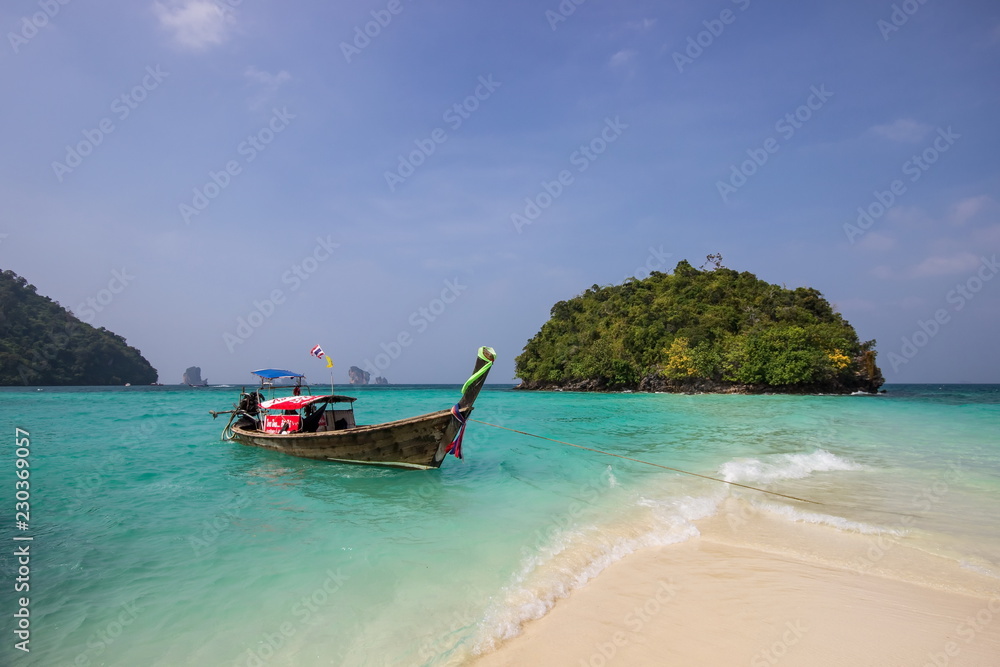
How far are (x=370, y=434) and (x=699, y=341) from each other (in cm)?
4915

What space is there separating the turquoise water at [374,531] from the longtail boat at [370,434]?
0.46 m

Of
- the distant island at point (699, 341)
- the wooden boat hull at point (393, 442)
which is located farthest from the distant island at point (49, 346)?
the wooden boat hull at point (393, 442)

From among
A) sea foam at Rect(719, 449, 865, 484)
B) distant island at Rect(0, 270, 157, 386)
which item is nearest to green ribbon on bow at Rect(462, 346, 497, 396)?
sea foam at Rect(719, 449, 865, 484)

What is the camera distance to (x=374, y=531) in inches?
264

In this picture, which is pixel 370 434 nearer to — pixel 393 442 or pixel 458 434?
pixel 393 442

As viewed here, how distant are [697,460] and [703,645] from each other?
900 cm

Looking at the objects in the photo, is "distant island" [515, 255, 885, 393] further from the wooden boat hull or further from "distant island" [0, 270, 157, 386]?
"distant island" [0, 270, 157, 386]

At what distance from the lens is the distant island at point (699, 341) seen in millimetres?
45719

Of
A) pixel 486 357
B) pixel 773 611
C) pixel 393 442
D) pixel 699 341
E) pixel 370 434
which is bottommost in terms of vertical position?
pixel 773 611

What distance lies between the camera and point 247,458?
13031 mm

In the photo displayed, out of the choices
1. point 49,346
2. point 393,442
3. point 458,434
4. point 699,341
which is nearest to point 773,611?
point 458,434

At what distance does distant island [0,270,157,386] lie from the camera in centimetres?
6725

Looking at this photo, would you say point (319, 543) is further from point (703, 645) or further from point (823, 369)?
point (823, 369)

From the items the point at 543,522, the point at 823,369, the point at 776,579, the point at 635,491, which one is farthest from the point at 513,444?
the point at 823,369
